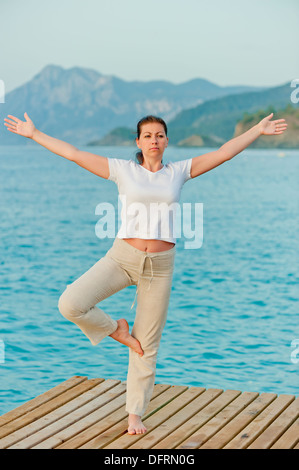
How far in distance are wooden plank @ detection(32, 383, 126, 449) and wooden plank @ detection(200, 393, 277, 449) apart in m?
0.59

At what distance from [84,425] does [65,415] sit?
189 millimetres

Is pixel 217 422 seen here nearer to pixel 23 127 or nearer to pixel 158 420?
pixel 158 420

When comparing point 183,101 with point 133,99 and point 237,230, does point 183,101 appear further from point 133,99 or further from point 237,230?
point 237,230

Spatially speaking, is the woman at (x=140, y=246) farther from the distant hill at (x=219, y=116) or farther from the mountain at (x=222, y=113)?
the mountain at (x=222, y=113)

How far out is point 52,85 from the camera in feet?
221

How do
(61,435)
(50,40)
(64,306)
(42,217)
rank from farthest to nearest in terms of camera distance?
1. (50,40)
2. (42,217)
3. (61,435)
4. (64,306)

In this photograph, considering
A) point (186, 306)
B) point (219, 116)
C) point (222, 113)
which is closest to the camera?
point (186, 306)

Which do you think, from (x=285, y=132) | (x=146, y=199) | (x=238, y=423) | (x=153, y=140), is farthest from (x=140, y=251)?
(x=285, y=132)

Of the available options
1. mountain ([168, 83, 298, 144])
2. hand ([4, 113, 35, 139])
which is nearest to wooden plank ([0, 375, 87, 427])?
hand ([4, 113, 35, 139])

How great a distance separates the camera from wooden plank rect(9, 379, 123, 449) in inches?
138

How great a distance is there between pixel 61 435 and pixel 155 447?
475 mm

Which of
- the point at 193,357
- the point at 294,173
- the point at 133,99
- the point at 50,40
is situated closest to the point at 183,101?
the point at 133,99

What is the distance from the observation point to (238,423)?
368cm

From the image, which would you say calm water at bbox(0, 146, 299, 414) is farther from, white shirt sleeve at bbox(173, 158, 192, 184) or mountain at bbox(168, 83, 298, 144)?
mountain at bbox(168, 83, 298, 144)
